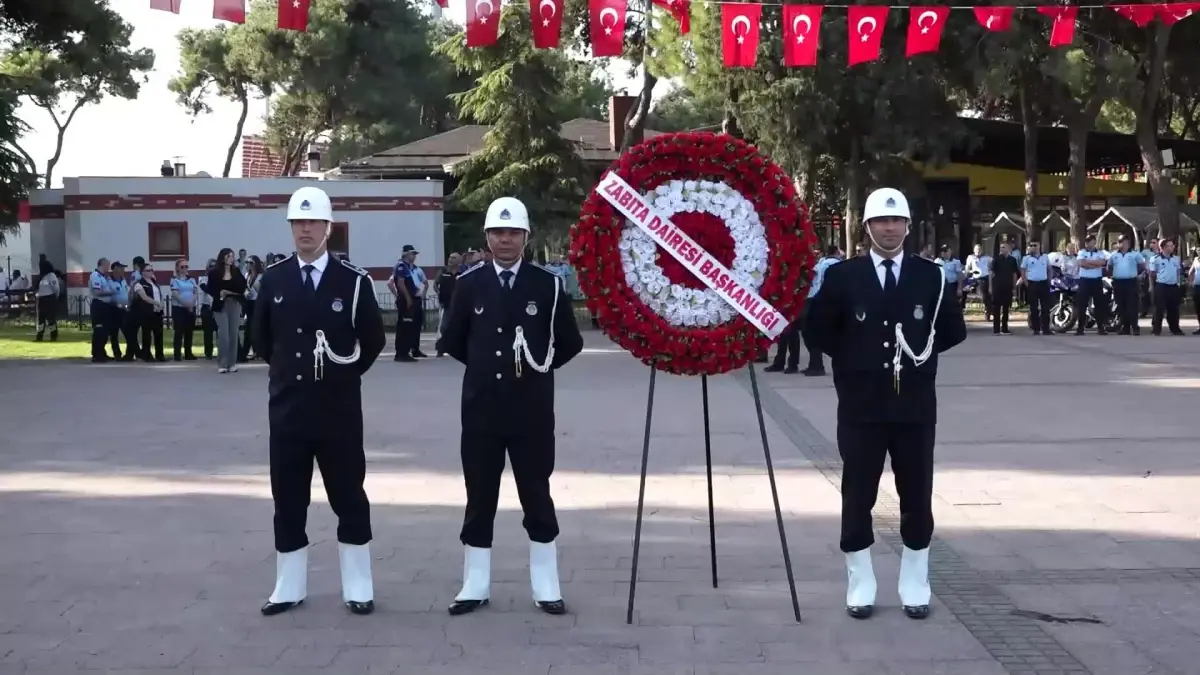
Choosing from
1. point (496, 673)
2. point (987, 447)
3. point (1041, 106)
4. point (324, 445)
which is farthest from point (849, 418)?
point (1041, 106)

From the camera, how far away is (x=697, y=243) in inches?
271

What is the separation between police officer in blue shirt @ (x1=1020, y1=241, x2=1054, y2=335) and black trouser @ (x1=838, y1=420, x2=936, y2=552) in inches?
825

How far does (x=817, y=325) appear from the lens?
22.3 feet

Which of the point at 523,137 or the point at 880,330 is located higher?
the point at 523,137

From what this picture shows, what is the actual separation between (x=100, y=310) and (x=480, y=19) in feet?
28.9

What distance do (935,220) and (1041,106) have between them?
6.92 meters

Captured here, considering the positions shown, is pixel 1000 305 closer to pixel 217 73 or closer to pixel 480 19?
pixel 480 19

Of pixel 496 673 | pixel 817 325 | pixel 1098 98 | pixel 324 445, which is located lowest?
pixel 496 673

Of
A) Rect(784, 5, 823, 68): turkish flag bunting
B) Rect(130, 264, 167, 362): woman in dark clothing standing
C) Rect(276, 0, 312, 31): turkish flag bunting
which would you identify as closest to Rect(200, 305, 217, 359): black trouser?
Rect(130, 264, 167, 362): woman in dark clothing standing

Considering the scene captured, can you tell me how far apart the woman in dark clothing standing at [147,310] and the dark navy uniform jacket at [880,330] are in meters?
17.5

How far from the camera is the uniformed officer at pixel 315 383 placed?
22.1ft

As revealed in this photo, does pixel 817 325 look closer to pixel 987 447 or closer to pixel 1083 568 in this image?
pixel 1083 568

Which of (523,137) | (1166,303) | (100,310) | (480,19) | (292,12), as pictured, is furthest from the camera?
(523,137)

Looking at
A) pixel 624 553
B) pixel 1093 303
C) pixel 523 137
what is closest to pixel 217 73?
pixel 523 137
